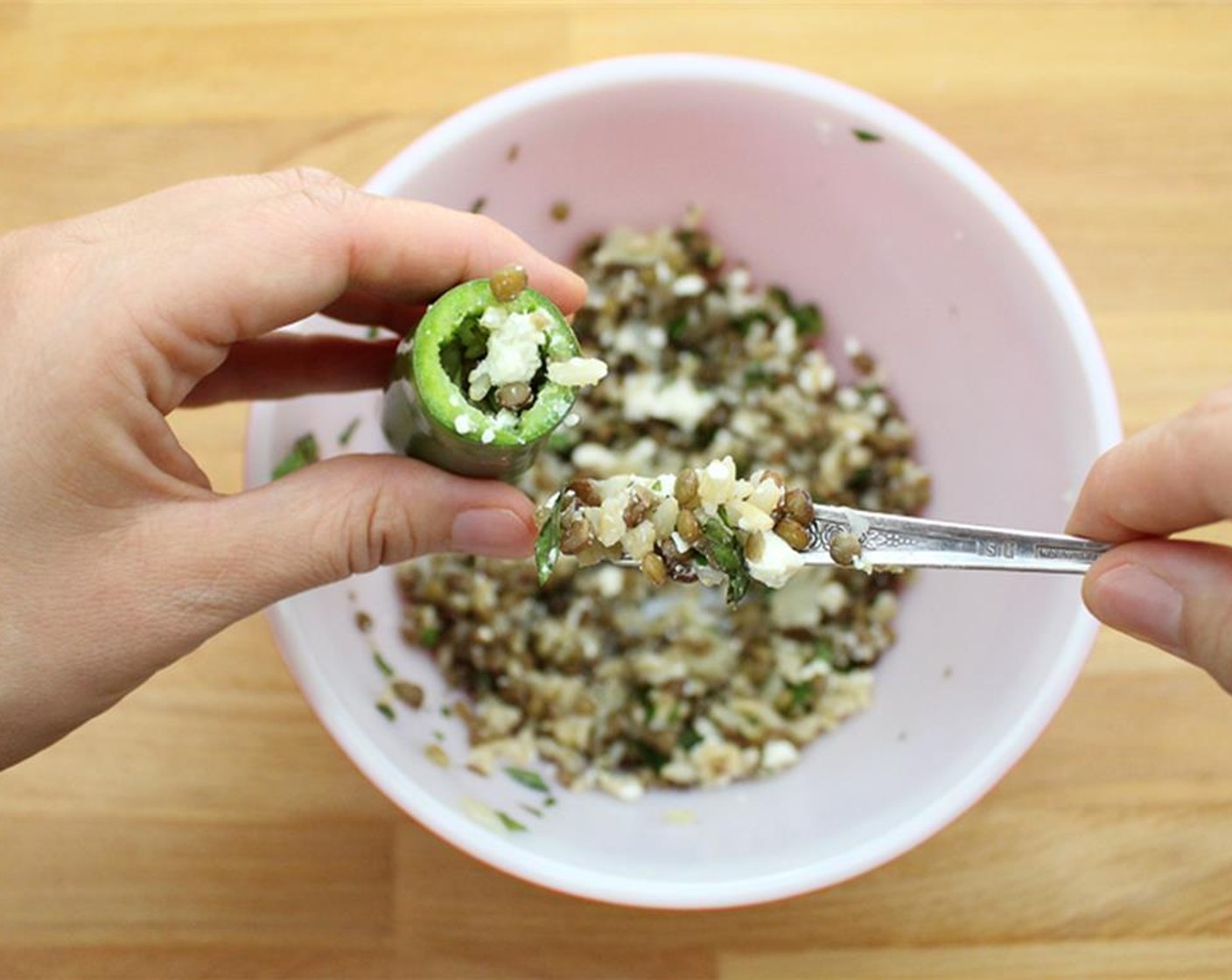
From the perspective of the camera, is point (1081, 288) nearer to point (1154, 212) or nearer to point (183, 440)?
point (1154, 212)

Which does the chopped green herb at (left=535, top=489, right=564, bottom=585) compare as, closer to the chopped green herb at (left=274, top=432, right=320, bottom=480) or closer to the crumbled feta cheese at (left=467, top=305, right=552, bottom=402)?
the crumbled feta cheese at (left=467, top=305, right=552, bottom=402)

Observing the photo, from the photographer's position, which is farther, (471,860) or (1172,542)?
(471,860)

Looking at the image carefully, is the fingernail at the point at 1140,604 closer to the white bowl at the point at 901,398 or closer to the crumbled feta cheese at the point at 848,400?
the white bowl at the point at 901,398

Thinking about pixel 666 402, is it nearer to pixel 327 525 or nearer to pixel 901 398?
pixel 901 398

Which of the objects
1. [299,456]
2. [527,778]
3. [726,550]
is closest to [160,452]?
[299,456]

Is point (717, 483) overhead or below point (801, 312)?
overhead

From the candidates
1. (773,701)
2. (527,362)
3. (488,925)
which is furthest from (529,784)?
(527,362)

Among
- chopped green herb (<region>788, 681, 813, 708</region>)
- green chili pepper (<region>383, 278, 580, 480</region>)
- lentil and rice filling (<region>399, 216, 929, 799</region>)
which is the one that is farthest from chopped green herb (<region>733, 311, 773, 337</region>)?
green chili pepper (<region>383, 278, 580, 480</region>)
